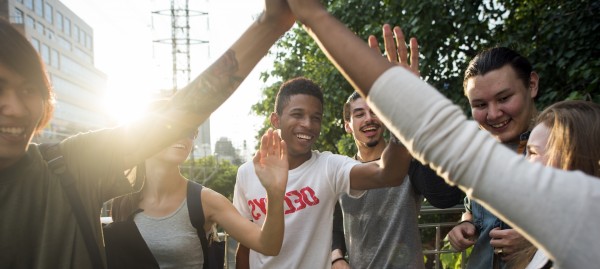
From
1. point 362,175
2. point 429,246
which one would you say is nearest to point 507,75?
point 362,175

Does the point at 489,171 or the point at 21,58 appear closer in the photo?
the point at 489,171

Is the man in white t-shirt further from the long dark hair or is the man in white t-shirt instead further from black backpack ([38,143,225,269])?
the long dark hair

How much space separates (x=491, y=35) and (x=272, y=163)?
19.3ft

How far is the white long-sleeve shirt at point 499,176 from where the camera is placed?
882 millimetres

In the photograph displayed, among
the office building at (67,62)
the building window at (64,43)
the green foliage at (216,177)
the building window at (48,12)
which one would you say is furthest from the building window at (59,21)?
the green foliage at (216,177)

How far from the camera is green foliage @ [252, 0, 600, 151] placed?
5160mm

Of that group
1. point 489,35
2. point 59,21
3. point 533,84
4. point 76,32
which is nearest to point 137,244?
point 533,84

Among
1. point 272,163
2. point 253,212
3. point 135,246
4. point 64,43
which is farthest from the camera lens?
point 64,43

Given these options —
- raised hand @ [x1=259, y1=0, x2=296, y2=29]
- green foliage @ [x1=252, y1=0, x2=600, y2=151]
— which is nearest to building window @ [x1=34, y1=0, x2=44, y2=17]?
green foliage @ [x1=252, y1=0, x2=600, y2=151]

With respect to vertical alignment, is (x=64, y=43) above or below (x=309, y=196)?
above

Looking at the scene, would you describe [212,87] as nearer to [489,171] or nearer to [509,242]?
[489,171]

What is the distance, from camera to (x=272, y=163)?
2102 millimetres

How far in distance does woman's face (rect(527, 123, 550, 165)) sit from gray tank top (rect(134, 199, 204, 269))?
168cm

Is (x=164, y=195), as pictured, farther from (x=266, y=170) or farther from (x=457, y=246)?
(x=457, y=246)
